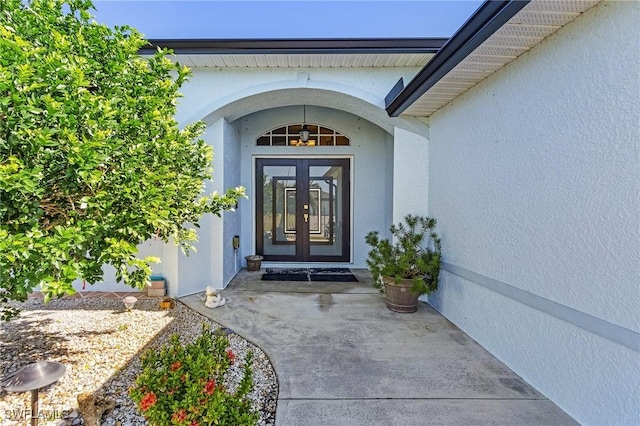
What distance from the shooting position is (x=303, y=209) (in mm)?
8047

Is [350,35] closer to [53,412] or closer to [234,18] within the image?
[234,18]

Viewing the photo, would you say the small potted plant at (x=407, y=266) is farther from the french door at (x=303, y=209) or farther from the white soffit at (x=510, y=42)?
the french door at (x=303, y=209)

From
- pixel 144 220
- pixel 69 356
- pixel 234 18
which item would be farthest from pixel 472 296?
pixel 234 18

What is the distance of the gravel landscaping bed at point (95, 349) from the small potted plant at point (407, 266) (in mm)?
2236

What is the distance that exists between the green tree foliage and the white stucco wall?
312 cm

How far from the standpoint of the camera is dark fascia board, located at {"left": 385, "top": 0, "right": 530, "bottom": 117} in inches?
99.7

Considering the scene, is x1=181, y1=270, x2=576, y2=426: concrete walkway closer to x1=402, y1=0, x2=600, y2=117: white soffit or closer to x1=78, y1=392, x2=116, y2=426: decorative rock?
x1=78, y1=392, x2=116, y2=426: decorative rock

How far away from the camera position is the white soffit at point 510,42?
242 cm

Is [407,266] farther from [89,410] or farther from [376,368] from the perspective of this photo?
[89,410]

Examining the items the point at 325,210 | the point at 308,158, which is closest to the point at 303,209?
the point at 325,210

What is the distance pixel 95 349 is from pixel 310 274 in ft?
14.5

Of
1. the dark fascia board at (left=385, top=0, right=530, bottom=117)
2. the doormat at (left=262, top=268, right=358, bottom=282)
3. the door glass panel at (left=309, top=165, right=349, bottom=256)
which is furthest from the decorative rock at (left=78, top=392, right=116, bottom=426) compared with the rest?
the door glass panel at (left=309, top=165, right=349, bottom=256)

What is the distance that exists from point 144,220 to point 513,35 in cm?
339

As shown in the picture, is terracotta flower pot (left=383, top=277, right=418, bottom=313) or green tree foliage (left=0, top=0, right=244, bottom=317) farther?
terracotta flower pot (left=383, top=277, right=418, bottom=313)
